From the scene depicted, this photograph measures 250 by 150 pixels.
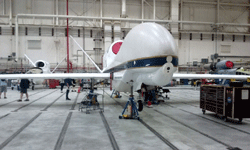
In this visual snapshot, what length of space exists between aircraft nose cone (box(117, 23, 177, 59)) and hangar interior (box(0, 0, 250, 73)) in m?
19.3

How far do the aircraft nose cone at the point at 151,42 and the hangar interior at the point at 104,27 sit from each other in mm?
19329

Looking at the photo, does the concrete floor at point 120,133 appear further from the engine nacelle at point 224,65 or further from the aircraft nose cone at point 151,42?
the engine nacelle at point 224,65

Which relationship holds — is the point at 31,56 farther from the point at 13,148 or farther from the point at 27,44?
the point at 13,148

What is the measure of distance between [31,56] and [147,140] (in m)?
25.2

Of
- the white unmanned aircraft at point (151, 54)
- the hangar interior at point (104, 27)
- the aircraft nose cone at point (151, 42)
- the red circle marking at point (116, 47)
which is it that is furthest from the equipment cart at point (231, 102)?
the hangar interior at point (104, 27)

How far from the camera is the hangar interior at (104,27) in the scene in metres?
25.4

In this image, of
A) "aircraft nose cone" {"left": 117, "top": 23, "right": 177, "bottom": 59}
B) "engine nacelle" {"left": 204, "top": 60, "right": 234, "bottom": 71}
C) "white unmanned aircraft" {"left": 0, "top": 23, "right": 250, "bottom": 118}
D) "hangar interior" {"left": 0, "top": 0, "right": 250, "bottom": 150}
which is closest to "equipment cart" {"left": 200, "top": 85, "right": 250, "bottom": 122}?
"hangar interior" {"left": 0, "top": 0, "right": 250, "bottom": 150}

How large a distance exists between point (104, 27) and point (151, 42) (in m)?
21.6

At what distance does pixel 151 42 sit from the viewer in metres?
5.50

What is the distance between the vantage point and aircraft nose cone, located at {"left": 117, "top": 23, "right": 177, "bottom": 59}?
5.39m

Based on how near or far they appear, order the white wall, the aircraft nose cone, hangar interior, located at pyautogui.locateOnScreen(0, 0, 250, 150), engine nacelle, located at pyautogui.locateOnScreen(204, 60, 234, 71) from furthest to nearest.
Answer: the white wall < engine nacelle, located at pyautogui.locateOnScreen(204, 60, 234, 71) < the aircraft nose cone < hangar interior, located at pyautogui.locateOnScreen(0, 0, 250, 150)

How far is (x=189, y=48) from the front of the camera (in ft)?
96.8

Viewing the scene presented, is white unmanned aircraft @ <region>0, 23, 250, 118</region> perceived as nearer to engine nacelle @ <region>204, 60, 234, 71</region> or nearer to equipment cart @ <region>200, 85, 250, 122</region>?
equipment cart @ <region>200, 85, 250, 122</region>

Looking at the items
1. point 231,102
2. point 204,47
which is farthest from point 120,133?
point 204,47
